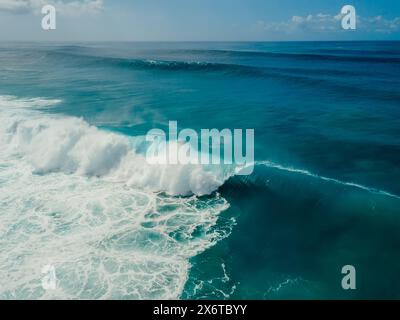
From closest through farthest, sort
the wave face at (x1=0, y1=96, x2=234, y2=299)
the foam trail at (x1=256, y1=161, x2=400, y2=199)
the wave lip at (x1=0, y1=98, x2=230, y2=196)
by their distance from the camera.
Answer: the wave face at (x1=0, y1=96, x2=234, y2=299) → the foam trail at (x1=256, y1=161, x2=400, y2=199) → the wave lip at (x1=0, y1=98, x2=230, y2=196)

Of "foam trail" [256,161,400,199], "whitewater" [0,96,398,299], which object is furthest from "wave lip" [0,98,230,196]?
"foam trail" [256,161,400,199]

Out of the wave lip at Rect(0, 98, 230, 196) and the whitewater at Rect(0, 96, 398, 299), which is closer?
the whitewater at Rect(0, 96, 398, 299)

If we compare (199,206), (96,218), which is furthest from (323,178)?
(96,218)

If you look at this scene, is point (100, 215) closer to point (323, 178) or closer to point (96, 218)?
point (96, 218)

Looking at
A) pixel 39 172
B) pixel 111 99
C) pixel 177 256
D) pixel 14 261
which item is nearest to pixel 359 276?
pixel 177 256

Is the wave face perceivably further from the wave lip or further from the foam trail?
the foam trail
